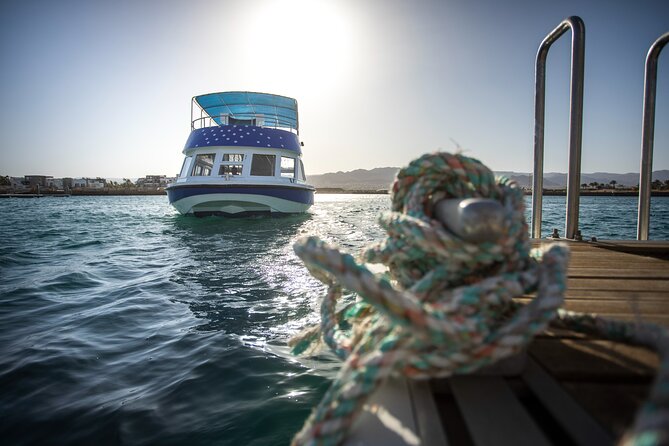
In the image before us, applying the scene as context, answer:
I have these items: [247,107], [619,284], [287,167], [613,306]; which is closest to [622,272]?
[619,284]

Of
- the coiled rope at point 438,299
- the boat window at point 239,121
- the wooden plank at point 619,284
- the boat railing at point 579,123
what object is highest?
the boat window at point 239,121

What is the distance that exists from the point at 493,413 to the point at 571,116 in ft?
9.79

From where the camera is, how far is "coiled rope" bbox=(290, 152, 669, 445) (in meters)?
0.68

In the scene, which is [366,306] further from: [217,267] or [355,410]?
[217,267]

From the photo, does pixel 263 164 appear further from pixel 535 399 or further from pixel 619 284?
pixel 535 399

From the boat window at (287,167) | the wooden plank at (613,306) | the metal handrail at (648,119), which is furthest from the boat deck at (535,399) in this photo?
the boat window at (287,167)

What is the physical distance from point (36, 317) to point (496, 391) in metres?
3.96

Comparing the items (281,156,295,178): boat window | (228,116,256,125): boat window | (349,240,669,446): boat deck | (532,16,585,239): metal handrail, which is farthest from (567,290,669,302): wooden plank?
(228,116,256,125): boat window

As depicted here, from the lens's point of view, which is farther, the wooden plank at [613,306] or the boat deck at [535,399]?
the wooden plank at [613,306]

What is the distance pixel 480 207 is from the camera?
743 millimetres

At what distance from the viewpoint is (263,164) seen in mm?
13609

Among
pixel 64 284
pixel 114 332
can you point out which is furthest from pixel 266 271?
pixel 64 284

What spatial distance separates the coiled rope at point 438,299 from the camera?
2.23 ft

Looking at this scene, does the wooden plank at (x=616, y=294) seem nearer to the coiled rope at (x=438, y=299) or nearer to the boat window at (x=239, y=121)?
the coiled rope at (x=438, y=299)
